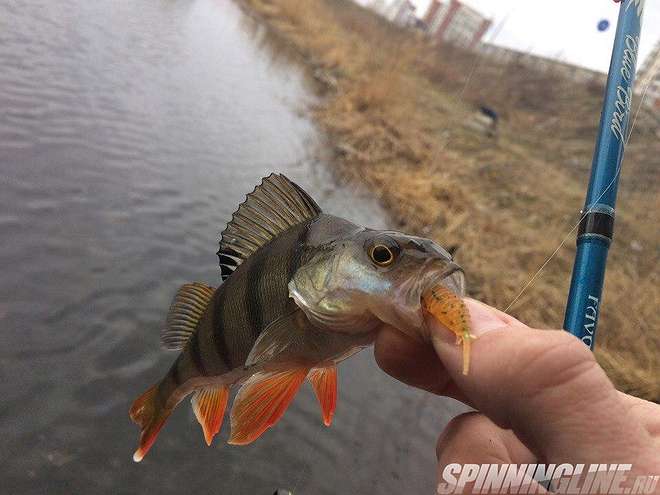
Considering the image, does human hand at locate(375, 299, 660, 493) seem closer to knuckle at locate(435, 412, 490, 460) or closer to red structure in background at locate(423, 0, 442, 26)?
knuckle at locate(435, 412, 490, 460)

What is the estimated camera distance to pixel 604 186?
2.03 metres

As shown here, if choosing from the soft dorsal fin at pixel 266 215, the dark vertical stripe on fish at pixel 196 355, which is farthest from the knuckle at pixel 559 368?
the dark vertical stripe on fish at pixel 196 355

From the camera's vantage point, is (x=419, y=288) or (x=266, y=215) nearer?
(x=419, y=288)

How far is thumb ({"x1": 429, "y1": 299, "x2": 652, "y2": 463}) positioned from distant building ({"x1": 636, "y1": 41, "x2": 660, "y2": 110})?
2.11 m

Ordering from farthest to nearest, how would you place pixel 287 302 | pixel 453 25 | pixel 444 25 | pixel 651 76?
pixel 444 25 → pixel 453 25 → pixel 651 76 → pixel 287 302

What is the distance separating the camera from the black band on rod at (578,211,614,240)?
1910mm

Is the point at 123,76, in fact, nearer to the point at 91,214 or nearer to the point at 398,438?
the point at 91,214

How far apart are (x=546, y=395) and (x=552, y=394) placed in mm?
12

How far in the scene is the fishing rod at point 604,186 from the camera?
1784 mm

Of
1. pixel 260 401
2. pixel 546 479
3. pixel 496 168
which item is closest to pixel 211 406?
pixel 260 401

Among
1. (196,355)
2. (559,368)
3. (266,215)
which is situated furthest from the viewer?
(196,355)

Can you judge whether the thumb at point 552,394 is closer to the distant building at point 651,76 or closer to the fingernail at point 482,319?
the fingernail at point 482,319

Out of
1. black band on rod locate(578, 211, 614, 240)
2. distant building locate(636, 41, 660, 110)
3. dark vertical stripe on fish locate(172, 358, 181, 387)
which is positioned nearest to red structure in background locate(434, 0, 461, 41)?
distant building locate(636, 41, 660, 110)

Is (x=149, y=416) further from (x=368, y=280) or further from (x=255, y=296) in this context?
(x=368, y=280)
